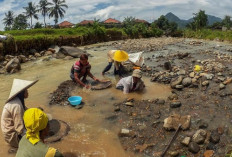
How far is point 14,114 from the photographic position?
140 inches

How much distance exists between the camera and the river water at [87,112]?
4195 mm

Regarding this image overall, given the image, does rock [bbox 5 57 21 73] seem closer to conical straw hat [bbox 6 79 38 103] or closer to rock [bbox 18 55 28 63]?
rock [bbox 18 55 28 63]

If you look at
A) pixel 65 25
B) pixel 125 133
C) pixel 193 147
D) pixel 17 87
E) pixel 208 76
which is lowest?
pixel 125 133

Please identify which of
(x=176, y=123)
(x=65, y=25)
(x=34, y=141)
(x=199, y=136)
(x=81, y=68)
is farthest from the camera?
(x=65, y=25)

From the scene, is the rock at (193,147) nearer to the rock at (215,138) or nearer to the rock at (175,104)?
the rock at (215,138)

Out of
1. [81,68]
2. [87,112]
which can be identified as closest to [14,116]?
[87,112]

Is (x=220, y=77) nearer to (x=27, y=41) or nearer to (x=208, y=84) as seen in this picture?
(x=208, y=84)

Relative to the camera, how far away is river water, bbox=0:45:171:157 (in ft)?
13.8

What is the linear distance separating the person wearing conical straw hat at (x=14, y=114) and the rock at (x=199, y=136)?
9.90 feet

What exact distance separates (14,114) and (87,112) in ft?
7.95

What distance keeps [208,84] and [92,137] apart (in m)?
4.12

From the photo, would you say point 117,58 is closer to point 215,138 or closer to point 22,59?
point 215,138

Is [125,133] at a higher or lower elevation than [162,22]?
lower

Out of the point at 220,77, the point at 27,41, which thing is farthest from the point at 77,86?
the point at 27,41
